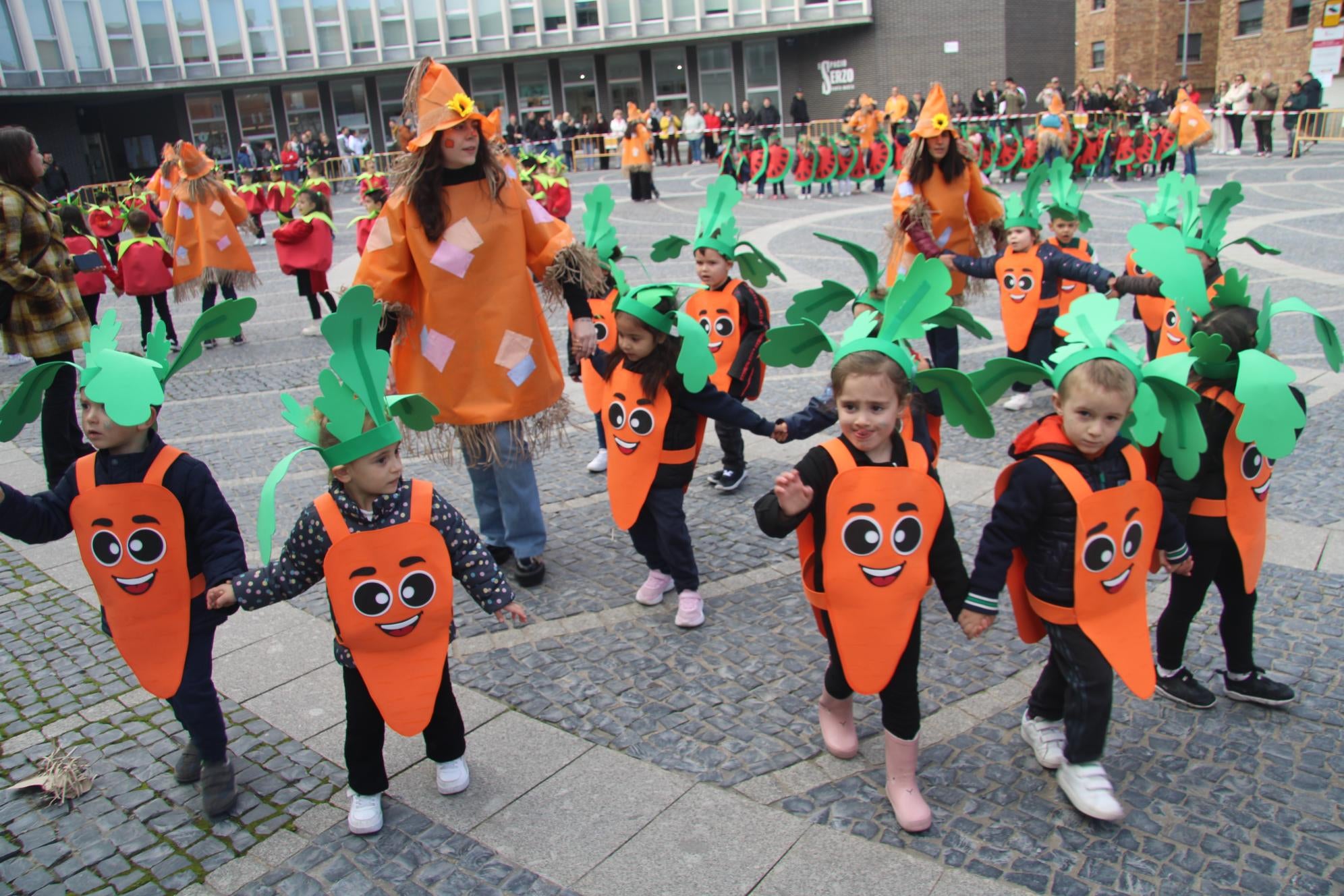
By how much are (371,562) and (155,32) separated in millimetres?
36735

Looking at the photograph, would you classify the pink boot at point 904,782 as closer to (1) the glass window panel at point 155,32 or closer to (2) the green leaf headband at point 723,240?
(2) the green leaf headband at point 723,240

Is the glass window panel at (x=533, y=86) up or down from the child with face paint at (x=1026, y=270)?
up

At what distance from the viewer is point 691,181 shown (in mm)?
23766

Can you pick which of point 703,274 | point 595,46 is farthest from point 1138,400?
point 595,46

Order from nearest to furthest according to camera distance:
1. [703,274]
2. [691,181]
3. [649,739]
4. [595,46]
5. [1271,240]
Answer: [649,739]
[703,274]
[1271,240]
[691,181]
[595,46]

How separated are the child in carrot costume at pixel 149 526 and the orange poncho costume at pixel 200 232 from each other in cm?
748

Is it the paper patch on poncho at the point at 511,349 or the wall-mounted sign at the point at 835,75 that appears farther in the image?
the wall-mounted sign at the point at 835,75

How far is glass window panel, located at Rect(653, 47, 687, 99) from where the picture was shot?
35.9m

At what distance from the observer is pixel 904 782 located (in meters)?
2.90

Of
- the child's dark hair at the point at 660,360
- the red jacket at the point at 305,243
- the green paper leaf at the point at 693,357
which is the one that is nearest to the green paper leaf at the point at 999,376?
the green paper leaf at the point at 693,357

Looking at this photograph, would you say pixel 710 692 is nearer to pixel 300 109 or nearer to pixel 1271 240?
pixel 1271 240

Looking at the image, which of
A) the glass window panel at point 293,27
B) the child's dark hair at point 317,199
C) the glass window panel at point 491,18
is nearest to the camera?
the child's dark hair at point 317,199

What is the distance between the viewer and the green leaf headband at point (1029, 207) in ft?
20.0

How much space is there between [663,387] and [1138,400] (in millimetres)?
1852
